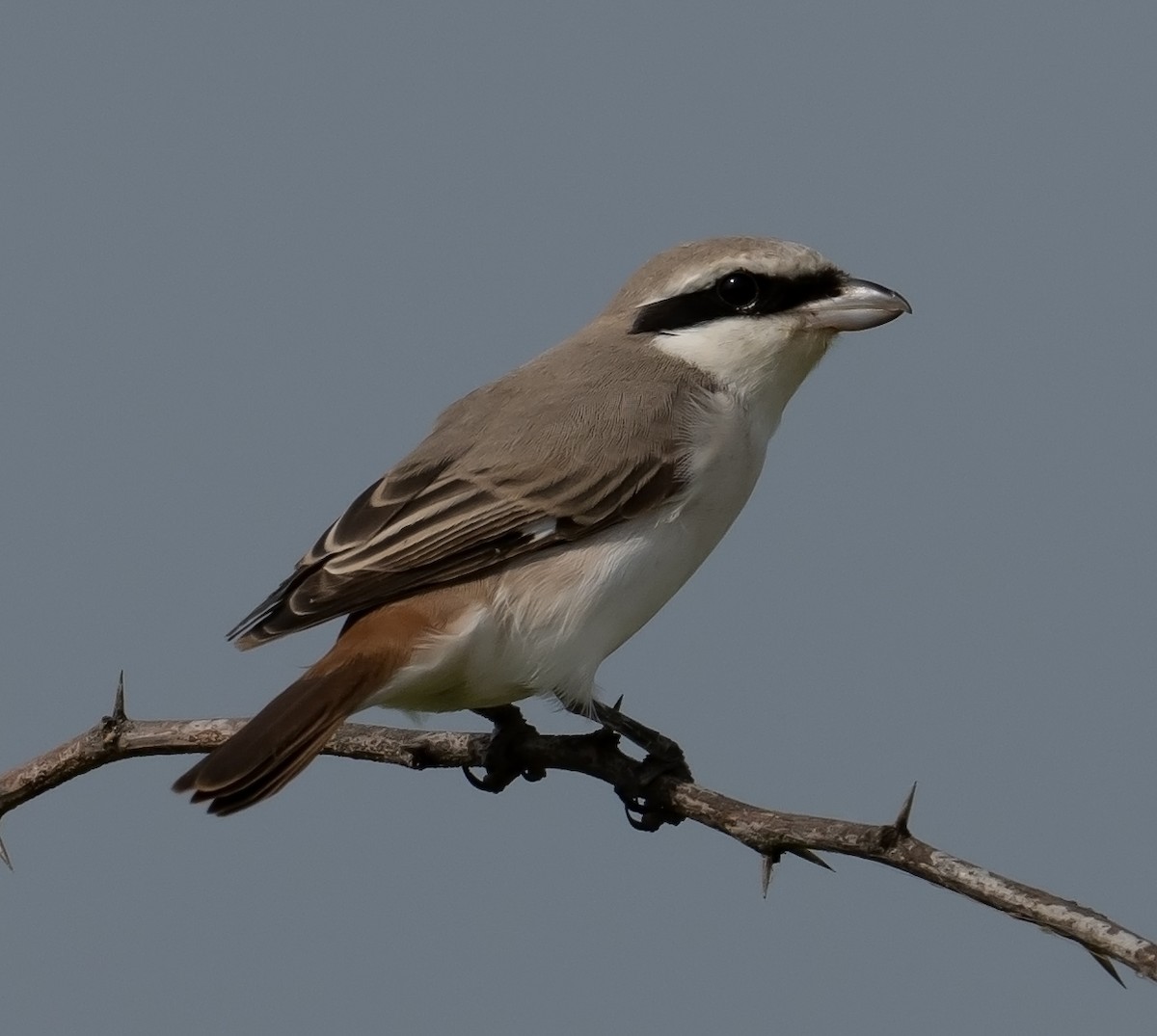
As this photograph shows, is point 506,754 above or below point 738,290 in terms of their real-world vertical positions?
below

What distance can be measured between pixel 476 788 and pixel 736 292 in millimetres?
1744

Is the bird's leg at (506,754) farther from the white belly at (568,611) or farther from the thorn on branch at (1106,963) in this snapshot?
the thorn on branch at (1106,963)

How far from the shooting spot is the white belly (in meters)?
4.29

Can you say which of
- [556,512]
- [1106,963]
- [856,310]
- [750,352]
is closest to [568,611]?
[556,512]

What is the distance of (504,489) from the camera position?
14.7 ft

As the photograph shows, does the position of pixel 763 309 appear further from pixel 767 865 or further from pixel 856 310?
pixel 767 865

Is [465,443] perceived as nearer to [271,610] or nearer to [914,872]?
[271,610]

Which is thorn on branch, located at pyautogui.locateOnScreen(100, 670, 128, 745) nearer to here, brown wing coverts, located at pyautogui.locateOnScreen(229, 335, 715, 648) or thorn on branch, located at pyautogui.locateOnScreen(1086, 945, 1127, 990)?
brown wing coverts, located at pyautogui.locateOnScreen(229, 335, 715, 648)

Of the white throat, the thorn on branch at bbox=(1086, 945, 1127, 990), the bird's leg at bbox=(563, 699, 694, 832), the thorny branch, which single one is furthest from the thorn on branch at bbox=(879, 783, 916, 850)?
the white throat

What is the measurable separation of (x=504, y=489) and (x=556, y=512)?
0.17 meters

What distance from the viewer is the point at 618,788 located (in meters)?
4.42

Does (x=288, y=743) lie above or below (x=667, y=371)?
below

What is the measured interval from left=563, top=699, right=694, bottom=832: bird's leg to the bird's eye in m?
1.31

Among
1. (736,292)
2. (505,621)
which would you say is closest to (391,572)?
(505,621)
